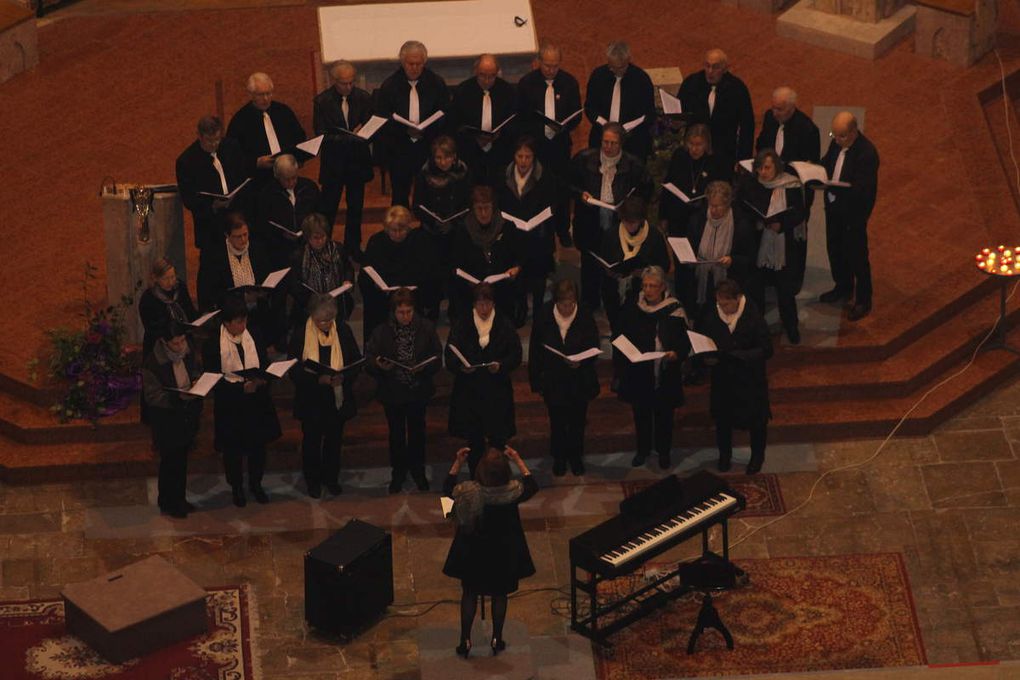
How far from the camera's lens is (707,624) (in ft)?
46.7

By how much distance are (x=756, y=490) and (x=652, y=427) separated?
822 millimetres

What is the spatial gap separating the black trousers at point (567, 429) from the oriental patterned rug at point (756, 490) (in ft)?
1.35

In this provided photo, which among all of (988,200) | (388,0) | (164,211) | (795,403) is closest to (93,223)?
(164,211)

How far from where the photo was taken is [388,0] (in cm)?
2086

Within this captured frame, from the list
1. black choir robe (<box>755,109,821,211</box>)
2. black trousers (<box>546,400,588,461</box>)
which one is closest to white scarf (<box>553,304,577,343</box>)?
black trousers (<box>546,400,588,461</box>)

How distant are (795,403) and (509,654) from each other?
343cm

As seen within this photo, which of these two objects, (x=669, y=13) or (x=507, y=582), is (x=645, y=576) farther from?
(x=669, y=13)

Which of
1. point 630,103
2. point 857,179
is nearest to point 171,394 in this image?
point 630,103

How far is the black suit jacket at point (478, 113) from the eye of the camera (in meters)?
16.4

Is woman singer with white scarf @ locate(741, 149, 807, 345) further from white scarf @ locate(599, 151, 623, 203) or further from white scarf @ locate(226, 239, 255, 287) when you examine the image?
white scarf @ locate(226, 239, 255, 287)

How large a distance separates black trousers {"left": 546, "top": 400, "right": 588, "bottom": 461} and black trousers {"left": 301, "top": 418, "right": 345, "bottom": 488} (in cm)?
141

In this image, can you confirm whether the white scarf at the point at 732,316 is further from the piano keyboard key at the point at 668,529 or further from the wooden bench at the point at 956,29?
the wooden bench at the point at 956,29

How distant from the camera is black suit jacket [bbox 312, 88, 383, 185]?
16.3 metres

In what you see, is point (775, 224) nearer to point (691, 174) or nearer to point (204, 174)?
point (691, 174)
